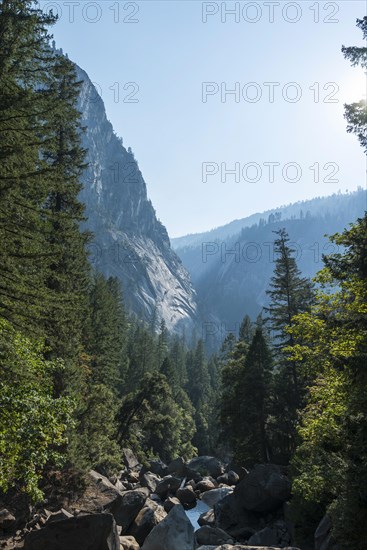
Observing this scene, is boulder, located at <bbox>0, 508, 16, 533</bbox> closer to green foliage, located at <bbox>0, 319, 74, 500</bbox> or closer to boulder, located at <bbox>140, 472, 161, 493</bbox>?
green foliage, located at <bbox>0, 319, 74, 500</bbox>

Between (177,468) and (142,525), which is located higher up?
(142,525)

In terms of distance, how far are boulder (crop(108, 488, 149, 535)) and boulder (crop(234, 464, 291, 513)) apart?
723 cm

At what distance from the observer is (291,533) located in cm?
2227

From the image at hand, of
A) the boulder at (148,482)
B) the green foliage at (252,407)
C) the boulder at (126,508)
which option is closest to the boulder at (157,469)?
the boulder at (148,482)

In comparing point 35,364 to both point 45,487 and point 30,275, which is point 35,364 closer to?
point 30,275

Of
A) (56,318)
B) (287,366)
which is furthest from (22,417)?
(287,366)

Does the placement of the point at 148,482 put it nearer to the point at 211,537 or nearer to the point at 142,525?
the point at 211,537

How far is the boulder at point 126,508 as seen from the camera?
74.2 feet

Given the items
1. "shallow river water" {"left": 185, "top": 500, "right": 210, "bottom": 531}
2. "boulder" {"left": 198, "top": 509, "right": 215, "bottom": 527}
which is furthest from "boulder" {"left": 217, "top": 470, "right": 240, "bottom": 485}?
"boulder" {"left": 198, "top": 509, "right": 215, "bottom": 527}

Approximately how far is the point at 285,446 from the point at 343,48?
1264 inches

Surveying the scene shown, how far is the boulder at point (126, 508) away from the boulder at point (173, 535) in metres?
4.18

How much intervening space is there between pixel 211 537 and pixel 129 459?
2590 centimetres

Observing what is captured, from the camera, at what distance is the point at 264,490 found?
2683cm

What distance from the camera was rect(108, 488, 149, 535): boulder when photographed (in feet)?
74.2
